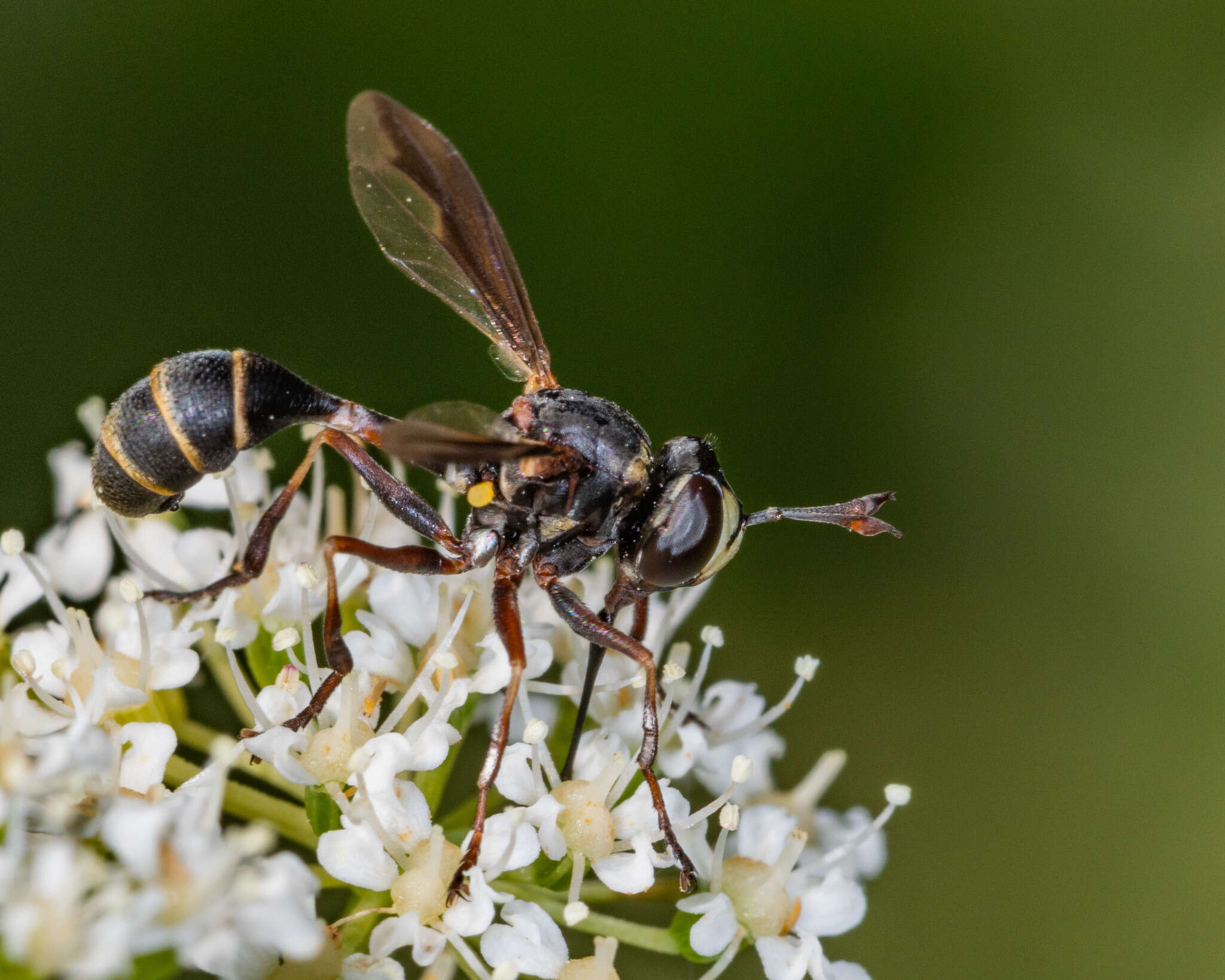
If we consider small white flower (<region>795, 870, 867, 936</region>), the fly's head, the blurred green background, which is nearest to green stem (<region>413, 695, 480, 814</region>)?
the fly's head

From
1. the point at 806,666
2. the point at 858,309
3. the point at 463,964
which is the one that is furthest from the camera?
the point at 858,309

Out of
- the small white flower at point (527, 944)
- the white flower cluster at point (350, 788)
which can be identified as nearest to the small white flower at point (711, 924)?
the white flower cluster at point (350, 788)

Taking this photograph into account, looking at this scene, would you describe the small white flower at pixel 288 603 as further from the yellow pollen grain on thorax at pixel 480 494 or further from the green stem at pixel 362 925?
the green stem at pixel 362 925

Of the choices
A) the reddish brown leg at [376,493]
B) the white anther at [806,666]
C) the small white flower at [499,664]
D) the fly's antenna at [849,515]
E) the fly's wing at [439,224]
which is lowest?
the small white flower at [499,664]

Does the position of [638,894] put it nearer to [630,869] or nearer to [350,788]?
[630,869]

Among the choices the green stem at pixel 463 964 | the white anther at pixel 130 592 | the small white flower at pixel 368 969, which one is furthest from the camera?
the white anther at pixel 130 592

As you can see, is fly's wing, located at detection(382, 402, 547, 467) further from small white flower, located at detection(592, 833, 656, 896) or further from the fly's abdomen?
small white flower, located at detection(592, 833, 656, 896)

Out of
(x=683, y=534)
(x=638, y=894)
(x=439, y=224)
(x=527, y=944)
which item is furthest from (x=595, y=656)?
(x=439, y=224)
